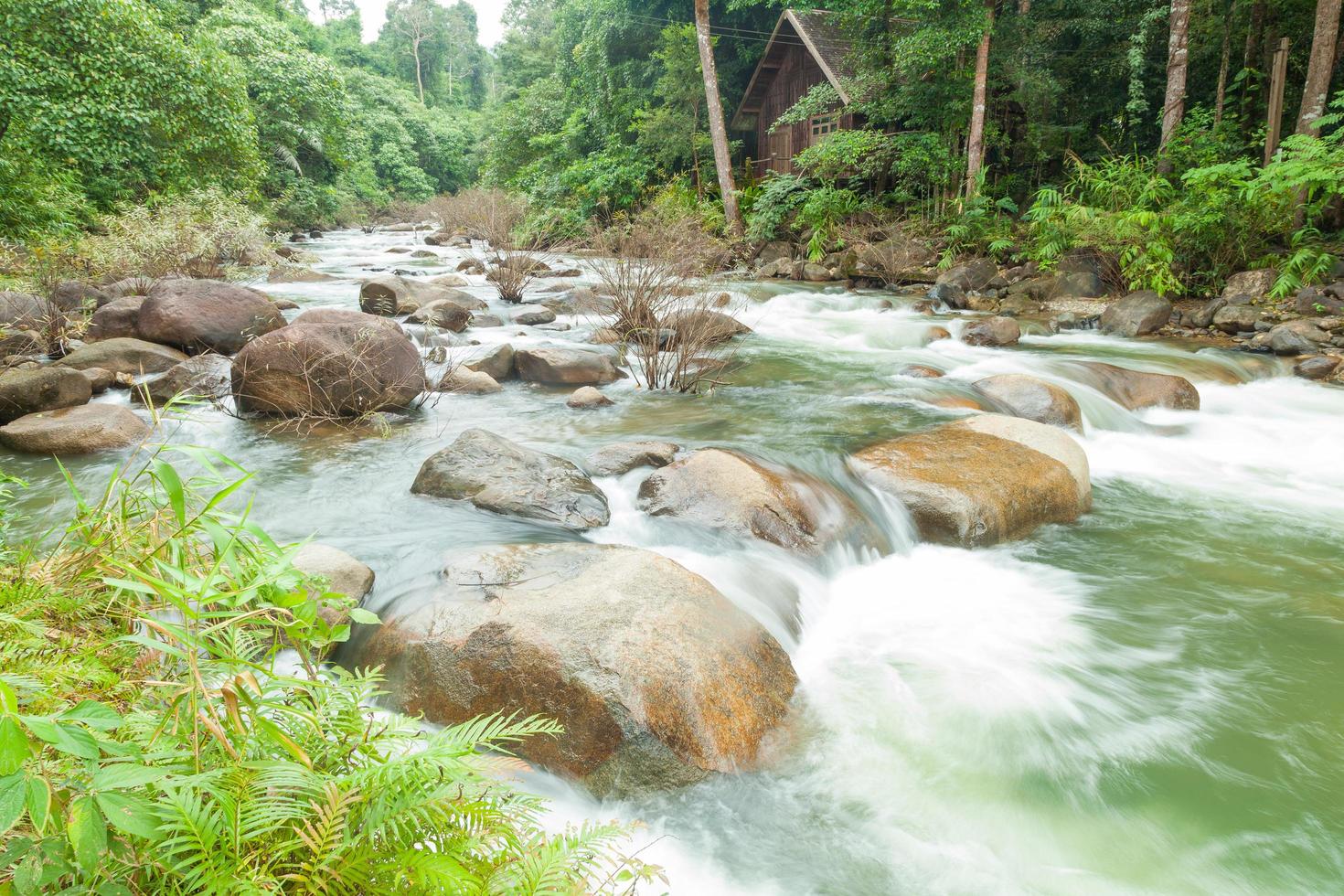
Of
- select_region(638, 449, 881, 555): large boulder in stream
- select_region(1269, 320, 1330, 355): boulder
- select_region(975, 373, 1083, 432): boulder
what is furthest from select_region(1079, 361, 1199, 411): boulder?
select_region(638, 449, 881, 555): large boulder in stream

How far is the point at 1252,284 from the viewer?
37.1 feet

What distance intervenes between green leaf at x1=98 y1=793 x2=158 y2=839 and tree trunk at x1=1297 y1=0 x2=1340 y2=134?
607 inches

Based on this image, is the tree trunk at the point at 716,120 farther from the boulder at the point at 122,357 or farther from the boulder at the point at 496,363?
the boulder at the point at 122,357

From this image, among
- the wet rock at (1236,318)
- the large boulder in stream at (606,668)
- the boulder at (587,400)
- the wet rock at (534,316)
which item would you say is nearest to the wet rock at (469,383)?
the boulder at (587,400)

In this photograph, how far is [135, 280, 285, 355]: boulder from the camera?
8.59 metres

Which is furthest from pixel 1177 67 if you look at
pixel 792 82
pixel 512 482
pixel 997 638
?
pixel 512 482

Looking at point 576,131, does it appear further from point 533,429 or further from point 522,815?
point 522,815

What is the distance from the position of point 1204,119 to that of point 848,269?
6968 mm

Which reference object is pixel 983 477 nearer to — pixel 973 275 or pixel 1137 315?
pixel 1137 315

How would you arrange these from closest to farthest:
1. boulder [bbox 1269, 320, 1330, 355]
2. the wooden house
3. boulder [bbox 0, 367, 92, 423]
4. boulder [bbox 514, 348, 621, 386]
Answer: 1. boulder [bbox 0, 367, 92, 423]
2. boulder [bbox 514, 348, 621, 386]
3. boulder [bbox 1269, 320, 1330, 355]
4. the wooden house

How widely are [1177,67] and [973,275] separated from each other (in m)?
4.87

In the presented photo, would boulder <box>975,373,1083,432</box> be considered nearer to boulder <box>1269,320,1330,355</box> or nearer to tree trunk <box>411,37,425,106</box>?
boulder <box>1269,320,1330,355</box>

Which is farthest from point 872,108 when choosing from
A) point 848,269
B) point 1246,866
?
point 1246,866

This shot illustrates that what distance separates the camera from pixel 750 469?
5383 mm
